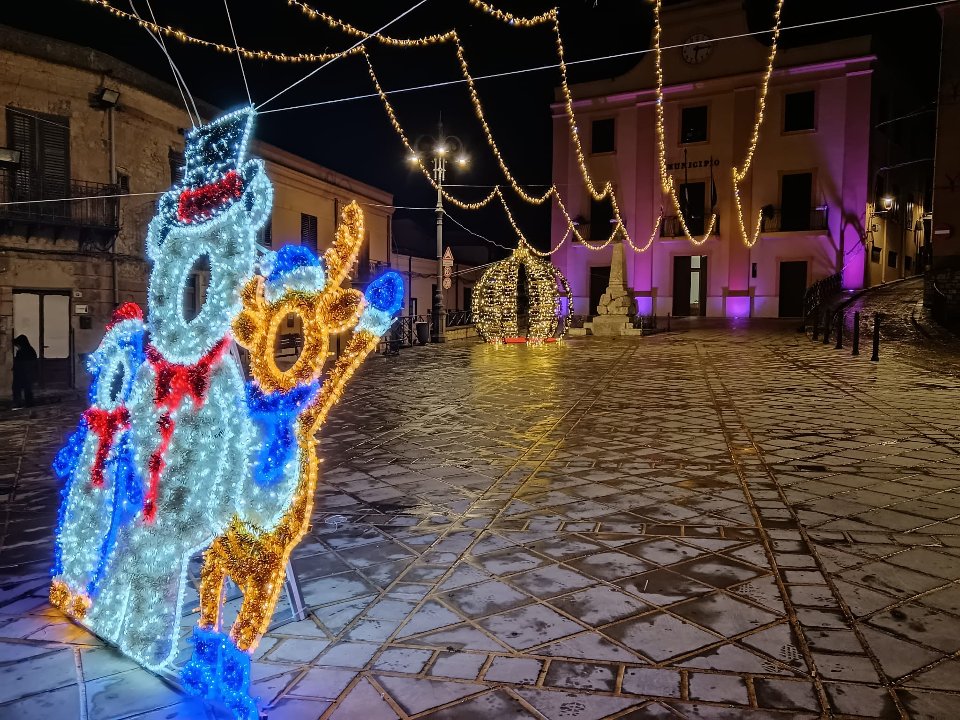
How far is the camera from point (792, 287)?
25.9 m

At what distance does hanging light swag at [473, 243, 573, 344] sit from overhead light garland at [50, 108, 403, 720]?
15.9 m

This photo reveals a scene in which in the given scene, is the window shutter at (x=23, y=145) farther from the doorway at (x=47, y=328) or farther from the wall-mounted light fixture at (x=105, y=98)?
the doorway at (x=47, y=328)

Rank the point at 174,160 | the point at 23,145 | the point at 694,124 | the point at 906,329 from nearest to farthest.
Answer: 1. the point at 23,145
2. the point at 906,329
3. the point at 174,160
4. the point at 694,124

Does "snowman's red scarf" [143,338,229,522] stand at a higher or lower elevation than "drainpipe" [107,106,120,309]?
lower

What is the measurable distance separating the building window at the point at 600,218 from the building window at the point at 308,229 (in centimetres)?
1184

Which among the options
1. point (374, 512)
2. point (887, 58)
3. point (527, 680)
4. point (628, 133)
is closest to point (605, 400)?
point (374, 512)

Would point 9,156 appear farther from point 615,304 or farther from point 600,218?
point 600,218

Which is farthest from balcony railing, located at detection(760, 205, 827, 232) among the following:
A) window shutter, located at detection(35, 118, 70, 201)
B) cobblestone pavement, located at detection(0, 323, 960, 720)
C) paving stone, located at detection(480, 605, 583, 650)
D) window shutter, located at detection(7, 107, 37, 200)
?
paving stone, located at detection(480, 605, 583, 650)

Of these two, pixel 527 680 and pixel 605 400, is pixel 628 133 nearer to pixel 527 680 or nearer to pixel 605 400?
pixel 605 400

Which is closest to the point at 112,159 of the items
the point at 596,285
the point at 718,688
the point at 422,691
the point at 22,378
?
the point at 22,378

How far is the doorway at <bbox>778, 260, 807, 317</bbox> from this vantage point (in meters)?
25.7

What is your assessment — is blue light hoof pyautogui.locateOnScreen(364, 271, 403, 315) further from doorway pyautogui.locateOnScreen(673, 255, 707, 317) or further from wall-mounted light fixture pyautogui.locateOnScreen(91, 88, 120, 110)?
doorway pyautogui.locateOnScreen(673, 255, 707, 317)

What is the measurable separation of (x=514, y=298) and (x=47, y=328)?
37.7ft

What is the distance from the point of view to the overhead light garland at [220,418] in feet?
7.73
